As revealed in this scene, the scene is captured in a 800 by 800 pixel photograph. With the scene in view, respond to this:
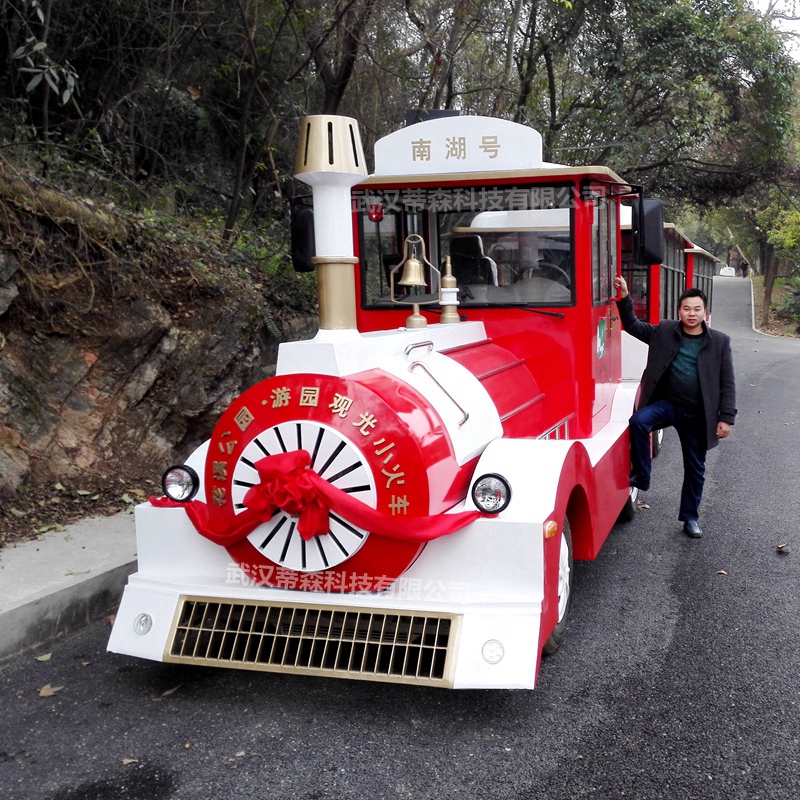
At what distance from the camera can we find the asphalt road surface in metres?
2.73

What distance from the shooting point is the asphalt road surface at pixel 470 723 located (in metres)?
2.73

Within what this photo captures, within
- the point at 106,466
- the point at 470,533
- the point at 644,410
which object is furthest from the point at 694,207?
the point at 470,533

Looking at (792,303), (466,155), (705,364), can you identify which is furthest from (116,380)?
(792,303)

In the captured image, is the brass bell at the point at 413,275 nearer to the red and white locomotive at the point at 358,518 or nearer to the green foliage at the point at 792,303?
the red and white locomotive at the point at 358,518

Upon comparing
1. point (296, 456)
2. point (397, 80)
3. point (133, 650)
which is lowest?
point (133, 650)

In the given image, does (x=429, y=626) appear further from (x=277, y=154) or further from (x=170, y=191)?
(x=277, y=154)

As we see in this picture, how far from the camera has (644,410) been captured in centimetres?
518

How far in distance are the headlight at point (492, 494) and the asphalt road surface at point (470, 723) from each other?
787mm

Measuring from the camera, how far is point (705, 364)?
5012mm

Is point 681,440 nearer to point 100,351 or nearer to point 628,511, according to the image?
point 628,511

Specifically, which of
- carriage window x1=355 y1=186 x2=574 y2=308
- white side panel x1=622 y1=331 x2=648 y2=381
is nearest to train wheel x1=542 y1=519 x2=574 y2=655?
carriage window x1=355 y1=186 x2=574 y2=308

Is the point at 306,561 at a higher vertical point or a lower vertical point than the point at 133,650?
higher

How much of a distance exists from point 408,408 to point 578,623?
61.4 inches

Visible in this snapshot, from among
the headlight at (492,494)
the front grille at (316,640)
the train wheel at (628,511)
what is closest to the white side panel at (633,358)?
the train wheel at (628,511)
